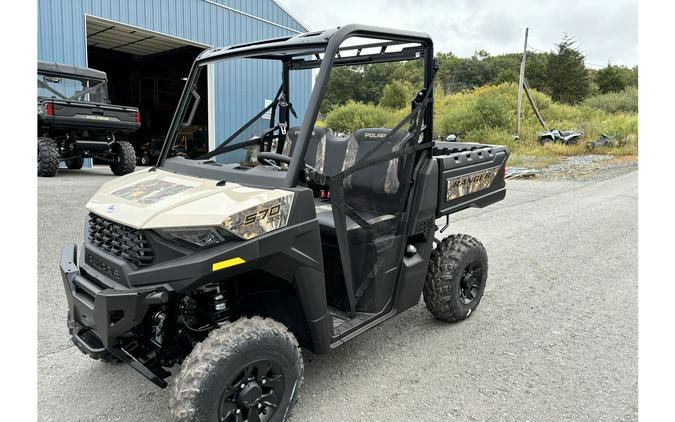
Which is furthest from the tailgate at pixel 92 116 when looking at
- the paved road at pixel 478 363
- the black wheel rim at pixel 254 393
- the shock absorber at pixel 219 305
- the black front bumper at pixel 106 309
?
the black wheel rim at pixel 254 393

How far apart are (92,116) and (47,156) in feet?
3.82

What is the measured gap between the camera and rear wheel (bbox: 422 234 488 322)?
3555 mm

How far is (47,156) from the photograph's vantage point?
32.9ft

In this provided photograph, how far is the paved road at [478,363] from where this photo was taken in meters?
2.65

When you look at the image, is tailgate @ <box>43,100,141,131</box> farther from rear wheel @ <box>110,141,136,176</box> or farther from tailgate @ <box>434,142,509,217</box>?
tailgate @ <box>434,142,509,217</box>

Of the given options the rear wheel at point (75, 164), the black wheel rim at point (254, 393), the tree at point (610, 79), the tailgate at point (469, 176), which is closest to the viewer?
the black wheel rim at point (254, 393)

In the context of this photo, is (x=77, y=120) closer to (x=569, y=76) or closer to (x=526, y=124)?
(x=526, y=124)

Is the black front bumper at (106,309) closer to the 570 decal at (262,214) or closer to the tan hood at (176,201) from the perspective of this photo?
the tan hood at (176,201)

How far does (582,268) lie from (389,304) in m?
2.87

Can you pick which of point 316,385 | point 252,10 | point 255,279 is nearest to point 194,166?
point 255,279

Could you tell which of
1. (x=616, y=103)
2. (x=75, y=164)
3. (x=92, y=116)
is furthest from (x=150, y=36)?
(x=616, y=103)

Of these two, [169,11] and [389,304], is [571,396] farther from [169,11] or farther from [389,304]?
[169,11]

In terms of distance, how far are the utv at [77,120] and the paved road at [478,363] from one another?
564 cm

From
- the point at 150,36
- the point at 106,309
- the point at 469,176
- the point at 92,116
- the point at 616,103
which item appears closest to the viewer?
the point at 106,309
